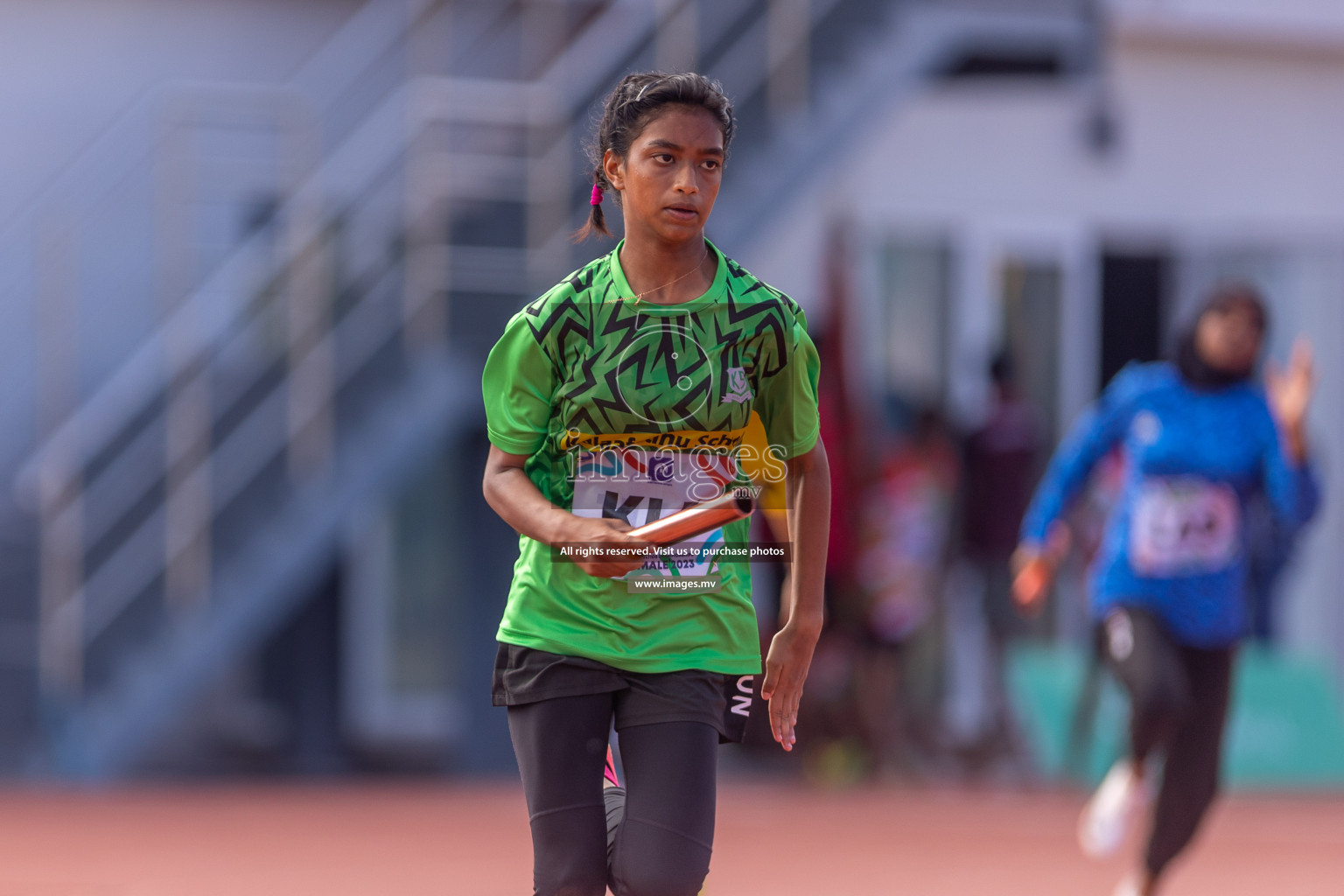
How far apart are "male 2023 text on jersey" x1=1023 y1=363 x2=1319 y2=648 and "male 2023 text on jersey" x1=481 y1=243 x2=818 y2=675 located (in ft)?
9.70

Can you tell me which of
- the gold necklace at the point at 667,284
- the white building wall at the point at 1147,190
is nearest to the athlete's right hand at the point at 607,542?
the gold necklace at the point at 667,284

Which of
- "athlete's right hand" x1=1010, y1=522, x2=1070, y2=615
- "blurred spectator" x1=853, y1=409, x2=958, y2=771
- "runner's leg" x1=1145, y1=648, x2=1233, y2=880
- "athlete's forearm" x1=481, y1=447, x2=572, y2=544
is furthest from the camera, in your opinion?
"blurred spectator" x1=853, y1=409, x2=958, y2=771

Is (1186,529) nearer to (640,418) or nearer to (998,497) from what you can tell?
(640,418)

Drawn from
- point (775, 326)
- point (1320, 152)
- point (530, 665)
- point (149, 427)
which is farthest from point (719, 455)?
point (1320, 152)

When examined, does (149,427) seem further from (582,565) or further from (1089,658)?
(582,565)

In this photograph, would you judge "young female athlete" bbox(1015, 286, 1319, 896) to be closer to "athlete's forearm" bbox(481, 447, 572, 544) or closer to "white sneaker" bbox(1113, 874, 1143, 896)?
"white sneaker" bbox(1113, 874, 1143, 896)

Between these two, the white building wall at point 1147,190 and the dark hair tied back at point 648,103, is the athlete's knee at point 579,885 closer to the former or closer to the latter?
the dark hair tied back at point 648,103

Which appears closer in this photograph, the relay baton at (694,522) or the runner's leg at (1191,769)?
the relay baton at (694,522)

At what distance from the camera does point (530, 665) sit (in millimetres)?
4055

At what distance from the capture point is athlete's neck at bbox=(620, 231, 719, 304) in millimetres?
4008

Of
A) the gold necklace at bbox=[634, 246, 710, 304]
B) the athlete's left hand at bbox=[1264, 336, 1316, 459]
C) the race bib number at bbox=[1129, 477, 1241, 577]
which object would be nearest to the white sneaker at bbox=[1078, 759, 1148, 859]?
the race bib number at bbox=[1129, 477, 1241, 577]

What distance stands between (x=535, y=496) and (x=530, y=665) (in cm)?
39

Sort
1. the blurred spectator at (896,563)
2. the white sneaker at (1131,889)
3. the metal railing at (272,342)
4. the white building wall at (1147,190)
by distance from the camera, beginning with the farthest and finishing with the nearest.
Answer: the white building wall at (1147,190) → the blurred spectator at (896,563) → the metal railing at (272,342) → the white sneaker at (1131,889)

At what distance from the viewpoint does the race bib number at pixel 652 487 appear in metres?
4.02
